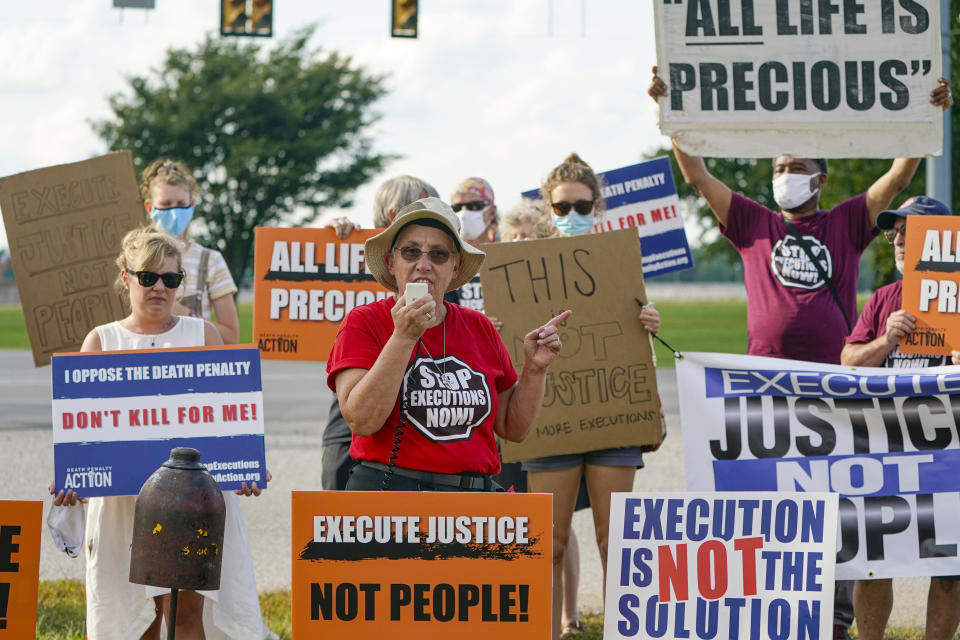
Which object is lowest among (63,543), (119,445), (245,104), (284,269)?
(63,543)

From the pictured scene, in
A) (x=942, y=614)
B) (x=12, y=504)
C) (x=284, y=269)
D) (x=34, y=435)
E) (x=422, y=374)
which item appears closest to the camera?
(x=422, y=374)

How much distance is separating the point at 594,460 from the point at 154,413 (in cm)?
202

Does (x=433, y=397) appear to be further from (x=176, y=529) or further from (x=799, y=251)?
(x=799, y=251)

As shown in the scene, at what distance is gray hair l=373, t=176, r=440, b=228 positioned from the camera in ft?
18.1

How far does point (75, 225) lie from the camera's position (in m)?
6.33

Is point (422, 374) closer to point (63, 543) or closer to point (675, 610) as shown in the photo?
point (675, 610)

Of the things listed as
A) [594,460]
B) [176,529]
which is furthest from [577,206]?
[176,529]

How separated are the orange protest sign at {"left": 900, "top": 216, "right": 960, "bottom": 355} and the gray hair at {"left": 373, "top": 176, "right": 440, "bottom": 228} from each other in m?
2.11

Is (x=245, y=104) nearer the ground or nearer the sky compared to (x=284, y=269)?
nearer the sky

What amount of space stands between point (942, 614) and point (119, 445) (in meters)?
3.43

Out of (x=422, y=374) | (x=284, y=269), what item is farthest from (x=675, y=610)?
(x=284, y=269)

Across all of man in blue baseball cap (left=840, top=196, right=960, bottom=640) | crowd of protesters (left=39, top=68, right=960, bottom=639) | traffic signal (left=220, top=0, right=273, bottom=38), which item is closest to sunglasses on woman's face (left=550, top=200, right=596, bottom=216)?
crowd of protesters (left=39, top=68, right=960, bottom=639)

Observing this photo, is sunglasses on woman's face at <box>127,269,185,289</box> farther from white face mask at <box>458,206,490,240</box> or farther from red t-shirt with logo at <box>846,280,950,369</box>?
red t-shirt with logo at <box>846,280,950,369</box>

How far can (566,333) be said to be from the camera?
5.80m
